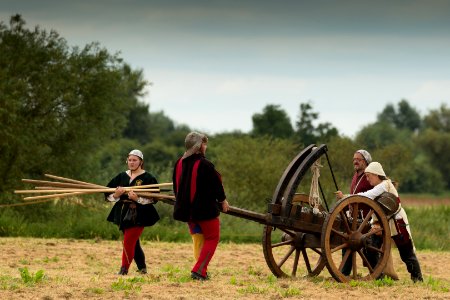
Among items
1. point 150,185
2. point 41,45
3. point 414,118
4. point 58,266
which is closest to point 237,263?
point 58,266

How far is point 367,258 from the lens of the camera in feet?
40.6

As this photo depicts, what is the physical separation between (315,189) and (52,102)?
20.9 metres

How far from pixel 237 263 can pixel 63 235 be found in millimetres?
5633

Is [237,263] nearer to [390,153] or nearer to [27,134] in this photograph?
[27,134]

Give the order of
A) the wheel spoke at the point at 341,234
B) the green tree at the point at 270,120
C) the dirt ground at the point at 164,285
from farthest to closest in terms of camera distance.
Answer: the green tree at the point at 270,120
the wheel spoke at the point at 341,234
the dirt ground at the point at 164,285

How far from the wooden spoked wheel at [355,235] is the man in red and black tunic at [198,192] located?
4.41 feet

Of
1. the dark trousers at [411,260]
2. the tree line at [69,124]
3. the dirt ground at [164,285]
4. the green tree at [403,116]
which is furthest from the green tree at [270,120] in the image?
the green tree at [403,116]

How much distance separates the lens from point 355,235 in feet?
38.7

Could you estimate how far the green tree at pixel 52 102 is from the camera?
3005 centimetres

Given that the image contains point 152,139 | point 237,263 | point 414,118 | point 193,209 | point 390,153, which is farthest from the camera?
point 414,118

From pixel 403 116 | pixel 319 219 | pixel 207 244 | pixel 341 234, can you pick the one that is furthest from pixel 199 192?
pixel 403 116

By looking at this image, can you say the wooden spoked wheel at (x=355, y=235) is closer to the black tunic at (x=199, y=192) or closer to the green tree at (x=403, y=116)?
the black tunic at (x=199, y=192)

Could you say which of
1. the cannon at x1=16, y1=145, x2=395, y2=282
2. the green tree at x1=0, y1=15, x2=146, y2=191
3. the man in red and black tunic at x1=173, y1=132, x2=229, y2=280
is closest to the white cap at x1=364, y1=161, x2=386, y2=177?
the cannon at x1=16, y1=145, x2=395, y2=282

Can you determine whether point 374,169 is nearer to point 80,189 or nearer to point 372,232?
point 372,232
